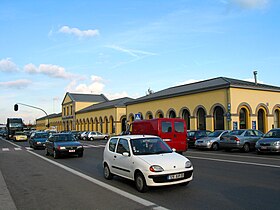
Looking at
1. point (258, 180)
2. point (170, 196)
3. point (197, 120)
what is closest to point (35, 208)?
point (170, 196)

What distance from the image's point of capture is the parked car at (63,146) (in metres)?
17.8

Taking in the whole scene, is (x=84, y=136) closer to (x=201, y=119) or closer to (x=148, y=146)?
(x=201, y=119)

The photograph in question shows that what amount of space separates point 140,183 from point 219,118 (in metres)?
24.8

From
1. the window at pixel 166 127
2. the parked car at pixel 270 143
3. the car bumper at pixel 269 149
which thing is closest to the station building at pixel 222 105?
the parked car at pixel 270 143

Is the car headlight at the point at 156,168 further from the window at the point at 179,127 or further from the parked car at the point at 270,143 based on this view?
the parked car at the point at 270,143

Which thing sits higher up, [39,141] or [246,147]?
[39,141]

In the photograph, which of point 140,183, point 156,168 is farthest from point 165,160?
point 140,183

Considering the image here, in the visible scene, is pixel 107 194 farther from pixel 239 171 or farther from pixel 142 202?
pixel 239 171

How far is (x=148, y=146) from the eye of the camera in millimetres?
9188

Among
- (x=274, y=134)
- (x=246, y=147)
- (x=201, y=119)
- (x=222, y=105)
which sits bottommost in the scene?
(x=246, y=147)

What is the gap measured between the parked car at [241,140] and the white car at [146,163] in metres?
12.0

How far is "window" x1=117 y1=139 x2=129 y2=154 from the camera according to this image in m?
9.34

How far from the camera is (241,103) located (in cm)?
3027

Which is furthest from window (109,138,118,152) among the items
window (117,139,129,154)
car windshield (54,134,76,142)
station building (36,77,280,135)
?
station building (36,77,280,135)
